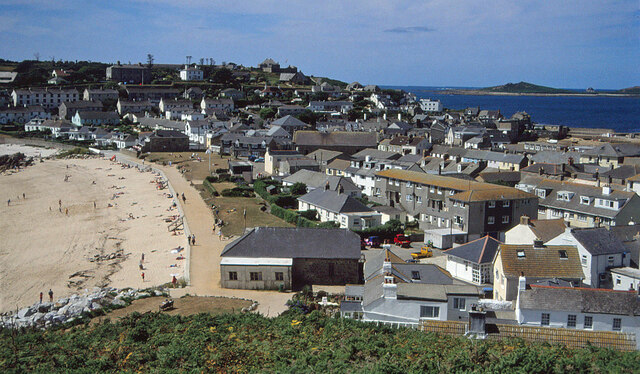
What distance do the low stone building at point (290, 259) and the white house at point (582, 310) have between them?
9.82 metres

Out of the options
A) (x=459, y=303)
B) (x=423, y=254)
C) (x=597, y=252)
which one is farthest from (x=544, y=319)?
(x=423, y=254)

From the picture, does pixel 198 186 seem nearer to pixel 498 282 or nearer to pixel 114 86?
pixel 498 282

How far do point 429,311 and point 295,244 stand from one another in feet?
32.0

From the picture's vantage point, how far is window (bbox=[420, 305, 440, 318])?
1823 centimetres

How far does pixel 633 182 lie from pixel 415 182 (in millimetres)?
16441

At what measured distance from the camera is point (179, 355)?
49.7 ft

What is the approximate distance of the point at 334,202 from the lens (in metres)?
37.6

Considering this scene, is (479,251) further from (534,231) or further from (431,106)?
(431,106)

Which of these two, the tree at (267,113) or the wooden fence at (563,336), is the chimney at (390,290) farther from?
the tree at (267,113)

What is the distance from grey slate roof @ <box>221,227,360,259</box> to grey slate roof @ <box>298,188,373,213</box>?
353 inches

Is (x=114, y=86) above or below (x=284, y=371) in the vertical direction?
above

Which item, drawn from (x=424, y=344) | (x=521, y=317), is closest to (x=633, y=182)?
(x=521, y=317)

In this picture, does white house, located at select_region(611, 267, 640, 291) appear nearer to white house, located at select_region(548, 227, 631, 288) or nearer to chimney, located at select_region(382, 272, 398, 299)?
white house, located at select_region(548, 227, 631, 288)

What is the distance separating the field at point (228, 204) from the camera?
1460 inches
